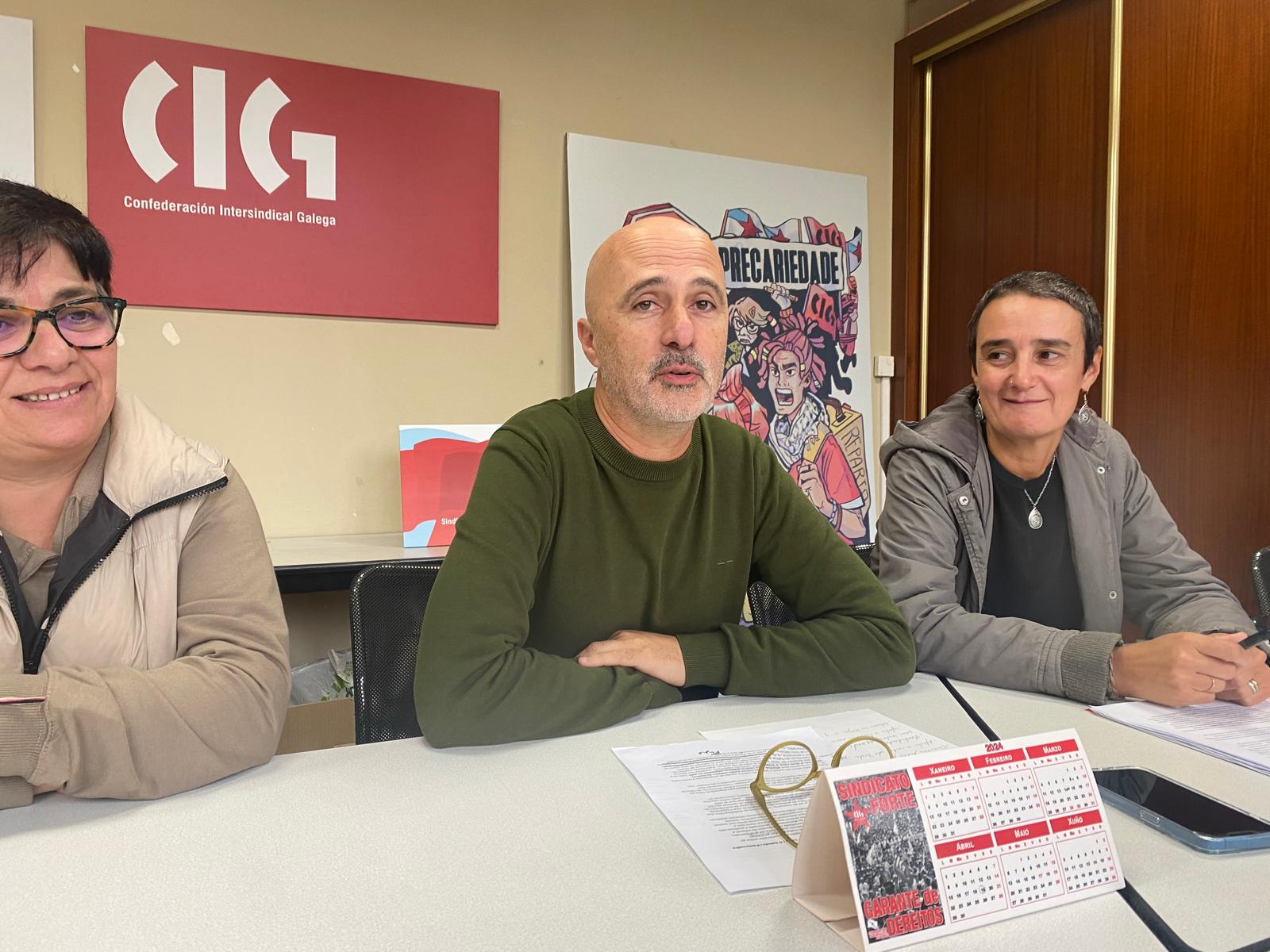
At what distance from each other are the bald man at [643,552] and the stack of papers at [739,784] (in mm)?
126

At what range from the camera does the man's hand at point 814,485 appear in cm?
362

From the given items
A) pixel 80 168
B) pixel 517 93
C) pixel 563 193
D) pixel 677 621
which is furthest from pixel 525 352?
pixel 677 621

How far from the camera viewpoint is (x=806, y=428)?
364cm

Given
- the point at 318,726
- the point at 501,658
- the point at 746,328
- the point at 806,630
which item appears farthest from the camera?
the point at 746,328

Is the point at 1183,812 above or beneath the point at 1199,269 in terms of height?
beneath

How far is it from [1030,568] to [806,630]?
68 cm

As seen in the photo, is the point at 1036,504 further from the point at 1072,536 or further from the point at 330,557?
the point at 330,557

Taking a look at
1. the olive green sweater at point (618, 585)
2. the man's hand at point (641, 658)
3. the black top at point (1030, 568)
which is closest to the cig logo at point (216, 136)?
the olive green sweater at point (618, 585)

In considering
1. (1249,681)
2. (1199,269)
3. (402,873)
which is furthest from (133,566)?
(1199,269)

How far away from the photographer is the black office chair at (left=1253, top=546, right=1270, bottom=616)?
185 centimetres

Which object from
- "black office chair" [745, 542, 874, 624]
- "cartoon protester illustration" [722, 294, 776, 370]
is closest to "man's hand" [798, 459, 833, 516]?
"cartoon protester illustration" [722, 294, 776, 370]

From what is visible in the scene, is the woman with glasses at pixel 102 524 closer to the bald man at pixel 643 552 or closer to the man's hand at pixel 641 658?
the bald man at pixel 643 552

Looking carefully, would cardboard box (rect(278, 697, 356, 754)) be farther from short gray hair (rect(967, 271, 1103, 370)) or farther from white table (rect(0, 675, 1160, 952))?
short gray hair (rect(967, 271, 1103, 370))

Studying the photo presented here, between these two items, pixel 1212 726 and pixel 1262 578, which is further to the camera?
pixel 1262 578
